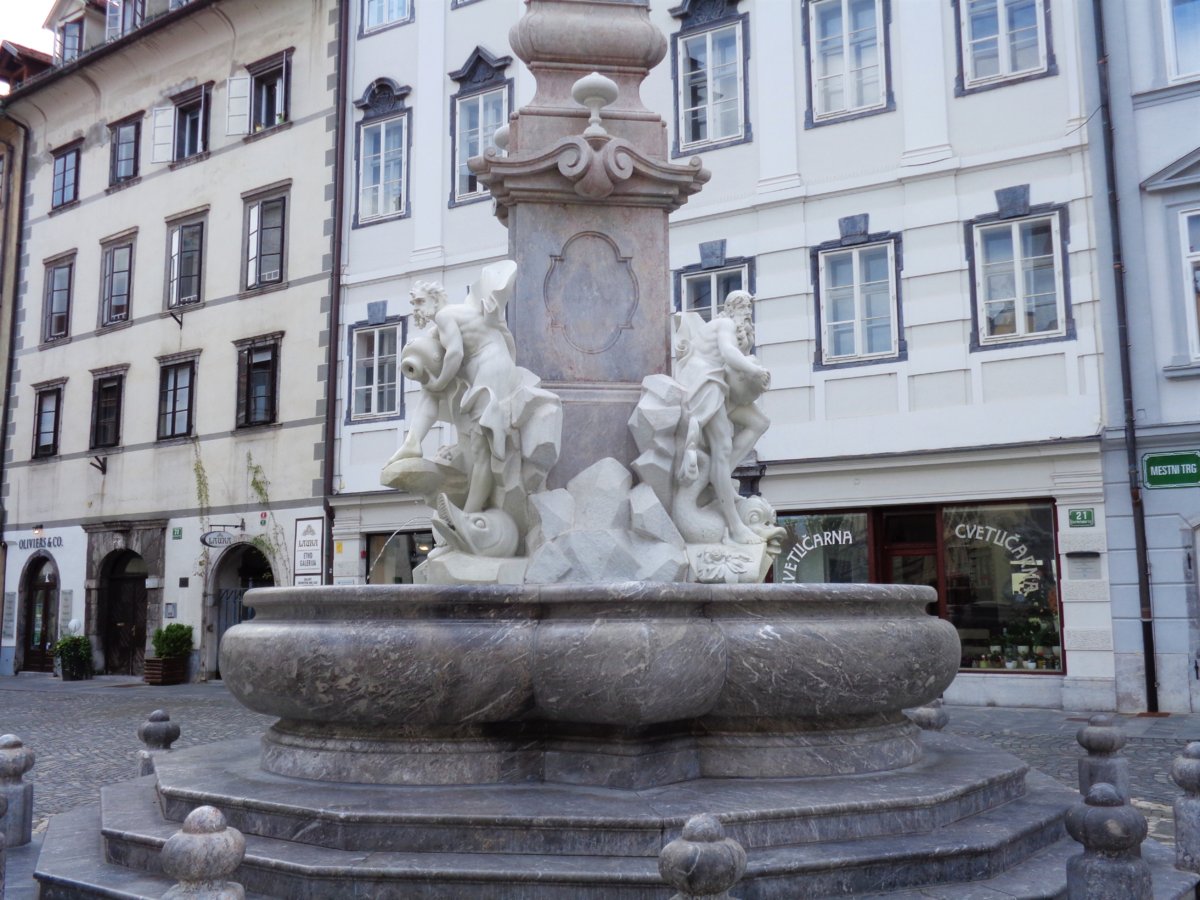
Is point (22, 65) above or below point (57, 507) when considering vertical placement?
above

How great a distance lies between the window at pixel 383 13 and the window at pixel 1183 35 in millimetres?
12661

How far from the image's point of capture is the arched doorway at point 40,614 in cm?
2583

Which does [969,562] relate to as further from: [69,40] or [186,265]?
[69,40]

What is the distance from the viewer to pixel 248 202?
2345 centimetres

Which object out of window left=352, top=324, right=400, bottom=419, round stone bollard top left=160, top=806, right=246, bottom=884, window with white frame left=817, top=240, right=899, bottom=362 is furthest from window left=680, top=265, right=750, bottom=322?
round stone bollard top left=160, top=806, right=246, bottom=884

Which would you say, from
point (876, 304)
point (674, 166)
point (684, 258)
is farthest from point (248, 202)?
point (674, 166)

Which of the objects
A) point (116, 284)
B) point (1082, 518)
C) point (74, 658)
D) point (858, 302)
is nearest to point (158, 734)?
point (1082, 518)

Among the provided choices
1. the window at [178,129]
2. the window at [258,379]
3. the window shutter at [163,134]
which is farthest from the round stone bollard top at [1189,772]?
the window shutter at [163,134]

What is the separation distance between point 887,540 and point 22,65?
83.1 feet

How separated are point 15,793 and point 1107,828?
190 inches

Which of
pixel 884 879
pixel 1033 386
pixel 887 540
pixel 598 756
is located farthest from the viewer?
pixel 887 540

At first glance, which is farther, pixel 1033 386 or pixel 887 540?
pixel 887 540

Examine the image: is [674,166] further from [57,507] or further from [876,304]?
[57,507]

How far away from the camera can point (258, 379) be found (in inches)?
894
